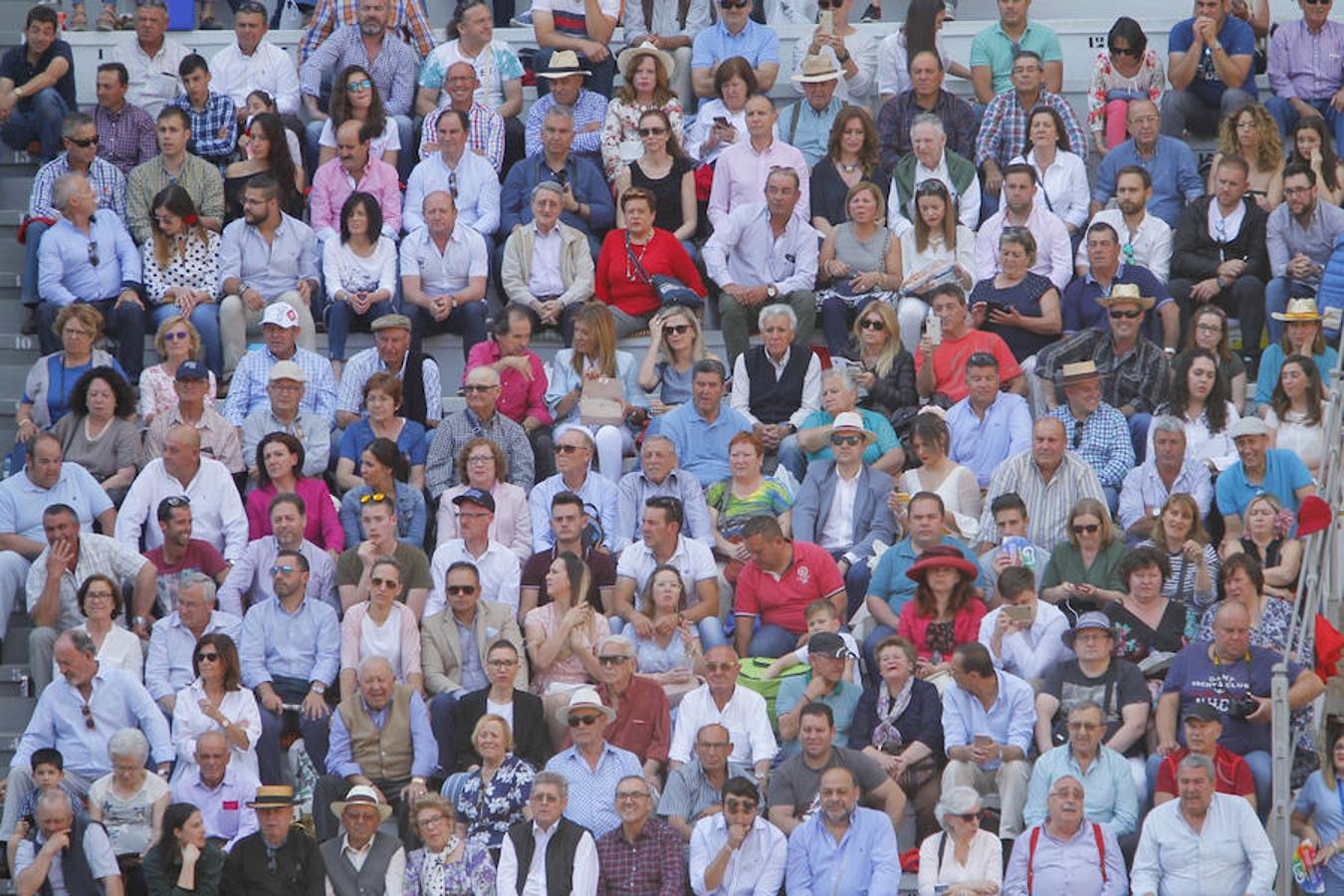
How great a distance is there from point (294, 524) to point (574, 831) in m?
2.55

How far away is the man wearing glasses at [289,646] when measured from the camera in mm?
14578

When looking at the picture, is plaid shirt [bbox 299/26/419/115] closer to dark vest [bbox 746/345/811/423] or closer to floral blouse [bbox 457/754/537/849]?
dark vest [bbox 746/345/811/423]

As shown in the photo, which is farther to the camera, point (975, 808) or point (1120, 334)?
point (1120, 334)

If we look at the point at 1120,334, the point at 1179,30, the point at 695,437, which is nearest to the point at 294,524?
the point at 695,437

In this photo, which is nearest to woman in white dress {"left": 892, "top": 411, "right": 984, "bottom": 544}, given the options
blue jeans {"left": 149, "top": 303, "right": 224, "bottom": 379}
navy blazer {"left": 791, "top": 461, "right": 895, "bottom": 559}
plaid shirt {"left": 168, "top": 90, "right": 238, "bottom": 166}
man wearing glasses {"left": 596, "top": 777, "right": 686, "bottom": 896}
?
navy blazer {"left": 791, "top": 461, "right": 895, "bottom": 559}

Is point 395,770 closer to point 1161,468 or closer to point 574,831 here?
point 574,831

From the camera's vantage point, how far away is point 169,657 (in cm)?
1470

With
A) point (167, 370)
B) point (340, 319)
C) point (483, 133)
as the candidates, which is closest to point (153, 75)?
point (483, 133)

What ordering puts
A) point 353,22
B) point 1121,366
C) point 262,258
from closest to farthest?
point 1121,366, point 262,258, point 353,22

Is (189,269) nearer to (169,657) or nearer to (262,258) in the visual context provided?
(262,258)

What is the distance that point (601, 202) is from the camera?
17953 millimetres

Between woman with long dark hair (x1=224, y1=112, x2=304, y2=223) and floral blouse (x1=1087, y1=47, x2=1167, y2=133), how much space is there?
5251mm

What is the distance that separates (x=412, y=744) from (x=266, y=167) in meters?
5.03

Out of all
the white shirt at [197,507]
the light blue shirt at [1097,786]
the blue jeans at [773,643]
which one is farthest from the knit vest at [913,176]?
the light blue shirt at [1097,786]
